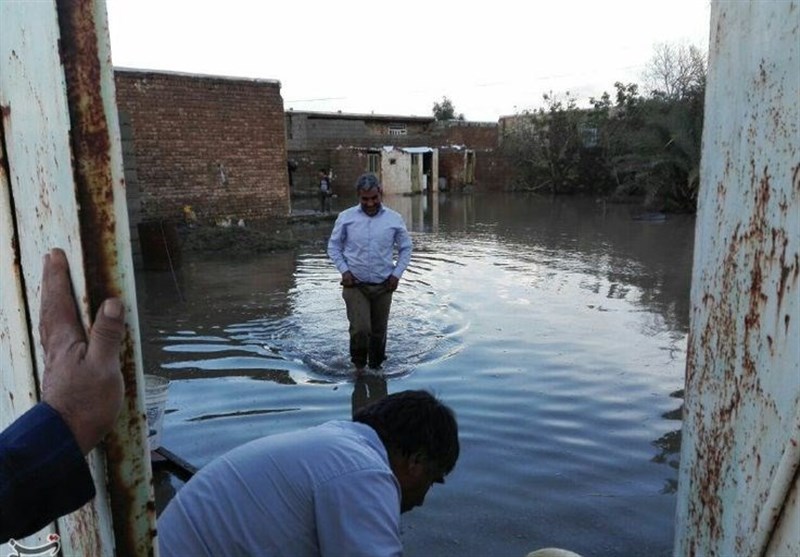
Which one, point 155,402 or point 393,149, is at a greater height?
point 393,149

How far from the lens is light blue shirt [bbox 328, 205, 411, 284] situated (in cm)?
608

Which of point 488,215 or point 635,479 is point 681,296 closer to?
point 635,479

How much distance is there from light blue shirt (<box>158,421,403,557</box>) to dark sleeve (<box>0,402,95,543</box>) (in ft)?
2.42

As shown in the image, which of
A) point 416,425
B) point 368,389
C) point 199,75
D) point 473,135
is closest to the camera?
point 416,425

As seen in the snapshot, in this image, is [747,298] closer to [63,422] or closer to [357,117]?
[63,422]

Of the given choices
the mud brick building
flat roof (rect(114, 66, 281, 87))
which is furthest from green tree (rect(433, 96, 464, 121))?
flat roof (rect(114, 66, 281, 87))

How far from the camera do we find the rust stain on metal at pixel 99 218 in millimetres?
896

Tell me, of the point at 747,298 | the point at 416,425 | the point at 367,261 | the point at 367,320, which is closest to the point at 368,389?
the point at 367,320

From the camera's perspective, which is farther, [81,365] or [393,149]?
[393,149]

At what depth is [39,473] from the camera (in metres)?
0.90

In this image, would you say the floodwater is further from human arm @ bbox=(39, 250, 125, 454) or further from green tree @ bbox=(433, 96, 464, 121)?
green tree @ bbox=(433, 96, 464, 121)

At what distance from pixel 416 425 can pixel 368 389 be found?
402 cm

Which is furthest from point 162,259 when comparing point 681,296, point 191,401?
point 681,296

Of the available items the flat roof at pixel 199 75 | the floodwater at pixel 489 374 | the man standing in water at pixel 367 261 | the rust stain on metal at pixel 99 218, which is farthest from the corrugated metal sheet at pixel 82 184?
the flat roof at pixel 199 75
